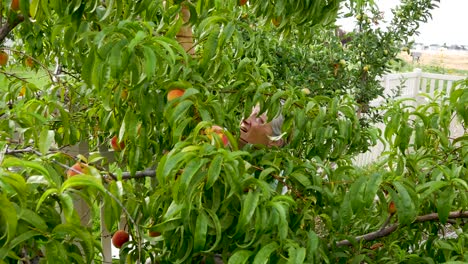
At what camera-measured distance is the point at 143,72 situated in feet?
3.72

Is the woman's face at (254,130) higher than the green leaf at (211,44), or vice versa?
the green leaf at (211,44)

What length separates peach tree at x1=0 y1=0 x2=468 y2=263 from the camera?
92cm

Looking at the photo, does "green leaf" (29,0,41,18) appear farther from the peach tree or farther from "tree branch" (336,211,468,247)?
"tree branch" (336,211,468,247)

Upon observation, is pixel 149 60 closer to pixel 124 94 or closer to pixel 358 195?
pixel 124 94

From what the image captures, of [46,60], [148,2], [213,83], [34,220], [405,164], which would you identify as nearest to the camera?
[34,220]

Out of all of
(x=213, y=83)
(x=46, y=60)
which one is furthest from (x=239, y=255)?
(x=46, y=60)

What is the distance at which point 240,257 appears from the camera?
1.02 metres

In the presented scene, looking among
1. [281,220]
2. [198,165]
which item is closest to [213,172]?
[198,165]

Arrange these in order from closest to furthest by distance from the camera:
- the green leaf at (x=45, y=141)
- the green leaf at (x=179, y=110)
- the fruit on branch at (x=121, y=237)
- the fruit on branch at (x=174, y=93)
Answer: the green leaf at (x=45, y=141), the green leaf at (x=179, y=110), the fruit on branch at (x=174, y=93), the fruit on branch at (x=121, y=237)

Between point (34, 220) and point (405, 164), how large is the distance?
1063 mm

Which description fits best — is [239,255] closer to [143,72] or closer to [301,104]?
[143,72]

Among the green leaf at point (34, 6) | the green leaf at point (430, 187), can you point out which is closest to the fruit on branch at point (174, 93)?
the green leaf at point (34, 6)

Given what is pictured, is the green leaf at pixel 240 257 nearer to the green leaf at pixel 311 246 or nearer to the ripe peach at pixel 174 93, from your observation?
the green leaf at pixel 311 246

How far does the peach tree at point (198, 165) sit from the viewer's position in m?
0.92
